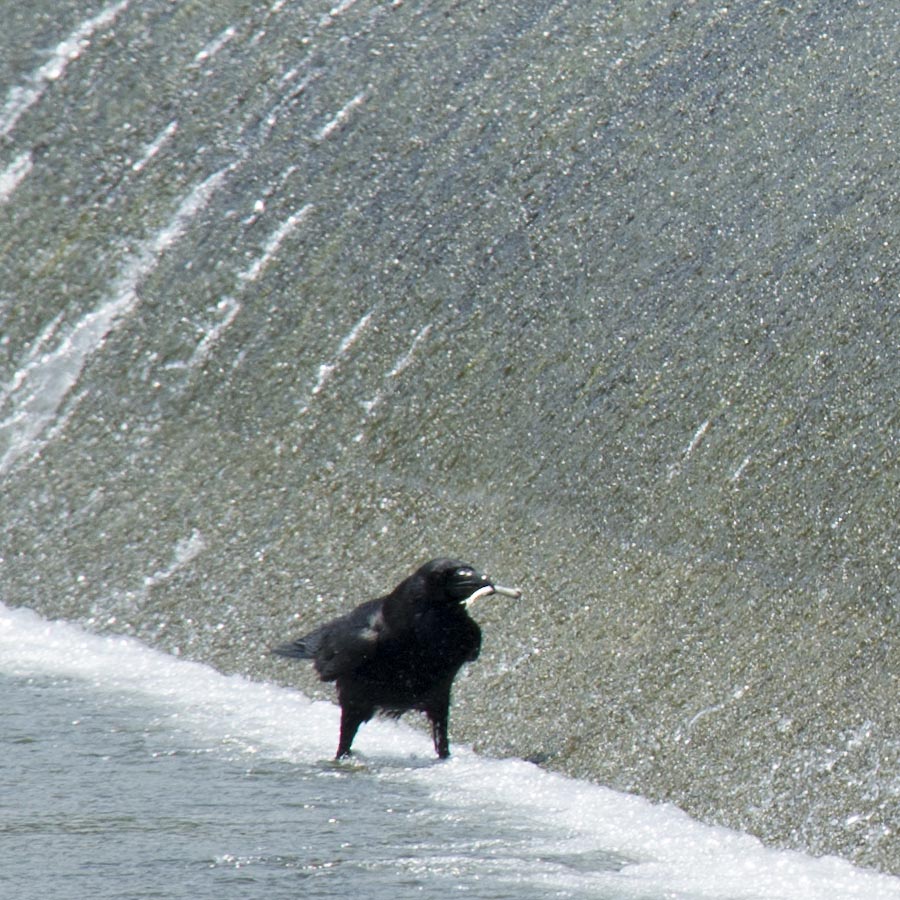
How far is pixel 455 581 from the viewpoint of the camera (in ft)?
19.4

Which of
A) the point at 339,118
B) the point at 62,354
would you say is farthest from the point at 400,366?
the point at 62,354

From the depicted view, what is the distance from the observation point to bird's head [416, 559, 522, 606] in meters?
5.88

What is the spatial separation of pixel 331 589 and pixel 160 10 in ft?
16.2

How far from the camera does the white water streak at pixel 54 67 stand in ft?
36.5

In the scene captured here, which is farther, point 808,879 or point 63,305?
point 63,305

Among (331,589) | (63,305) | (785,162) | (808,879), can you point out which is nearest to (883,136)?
(785,162)

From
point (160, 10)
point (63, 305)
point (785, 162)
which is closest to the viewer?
point (785, 162)

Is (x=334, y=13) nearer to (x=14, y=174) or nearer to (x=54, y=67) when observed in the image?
(x=54, y=67)

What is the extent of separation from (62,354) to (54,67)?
2338 mm

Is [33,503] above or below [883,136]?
below

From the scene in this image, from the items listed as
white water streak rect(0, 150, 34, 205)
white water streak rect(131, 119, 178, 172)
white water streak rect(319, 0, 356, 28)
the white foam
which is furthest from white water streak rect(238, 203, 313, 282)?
white water streak rect(0, 150, 34, 205)

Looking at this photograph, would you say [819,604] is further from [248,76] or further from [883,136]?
[248,76]

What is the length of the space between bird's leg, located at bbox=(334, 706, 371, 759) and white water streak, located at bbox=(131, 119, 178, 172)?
5140 mm

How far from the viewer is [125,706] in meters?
6.95
